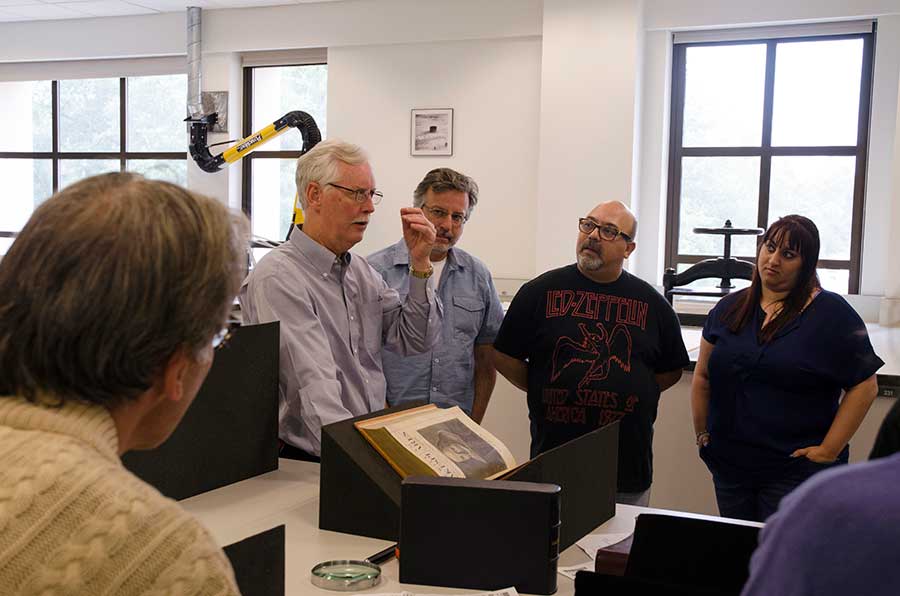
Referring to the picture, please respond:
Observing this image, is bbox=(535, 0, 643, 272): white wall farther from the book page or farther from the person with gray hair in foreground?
the person with gray hair in foreground

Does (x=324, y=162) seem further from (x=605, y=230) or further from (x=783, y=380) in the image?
(x=783, y=380)

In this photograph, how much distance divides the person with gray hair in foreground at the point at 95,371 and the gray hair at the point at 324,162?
1.47 m

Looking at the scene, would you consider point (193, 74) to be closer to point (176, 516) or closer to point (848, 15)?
point (848, 15)

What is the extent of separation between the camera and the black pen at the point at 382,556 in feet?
5.25

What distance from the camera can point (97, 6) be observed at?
295 inches

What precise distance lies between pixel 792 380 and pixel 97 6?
6.86 m

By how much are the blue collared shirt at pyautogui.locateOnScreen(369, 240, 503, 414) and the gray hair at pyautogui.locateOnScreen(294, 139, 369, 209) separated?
0.59 m

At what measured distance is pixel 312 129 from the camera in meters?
6.31

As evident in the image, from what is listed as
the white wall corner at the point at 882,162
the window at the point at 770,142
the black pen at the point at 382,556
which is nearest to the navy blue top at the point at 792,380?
the black pen at the point at 382,556

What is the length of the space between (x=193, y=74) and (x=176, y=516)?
734cm

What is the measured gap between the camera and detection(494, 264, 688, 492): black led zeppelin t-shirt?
8.56ft

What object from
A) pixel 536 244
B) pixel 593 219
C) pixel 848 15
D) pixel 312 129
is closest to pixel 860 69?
pixel 848 15

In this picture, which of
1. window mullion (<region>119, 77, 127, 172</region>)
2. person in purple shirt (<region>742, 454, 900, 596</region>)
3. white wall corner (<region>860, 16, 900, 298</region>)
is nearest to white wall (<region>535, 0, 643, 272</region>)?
white wall corner (<region>860, 16, 900, 298</region>)

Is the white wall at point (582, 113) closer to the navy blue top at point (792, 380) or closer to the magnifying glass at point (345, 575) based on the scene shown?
the navy blue top at point (792, 380)
